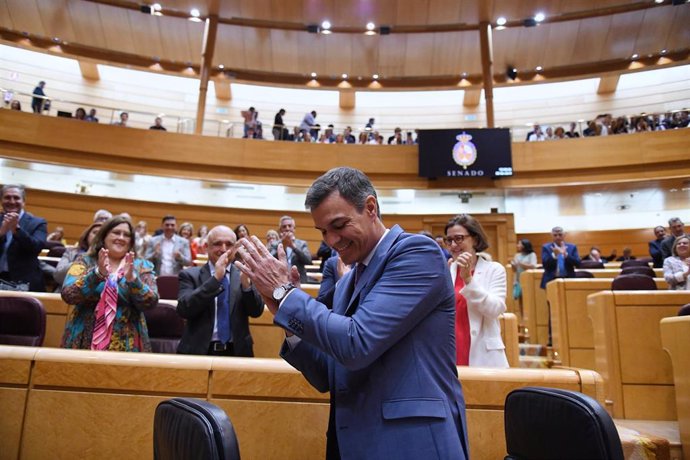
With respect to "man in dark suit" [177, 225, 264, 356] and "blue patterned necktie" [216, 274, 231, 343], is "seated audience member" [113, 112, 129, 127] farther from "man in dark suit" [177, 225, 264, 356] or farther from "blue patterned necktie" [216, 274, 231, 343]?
"blue patterned necktie" [216, 274, 231, 343]

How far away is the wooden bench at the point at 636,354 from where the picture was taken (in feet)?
10.6

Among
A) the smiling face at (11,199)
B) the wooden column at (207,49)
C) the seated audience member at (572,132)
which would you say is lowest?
the smiling face at (11,199)

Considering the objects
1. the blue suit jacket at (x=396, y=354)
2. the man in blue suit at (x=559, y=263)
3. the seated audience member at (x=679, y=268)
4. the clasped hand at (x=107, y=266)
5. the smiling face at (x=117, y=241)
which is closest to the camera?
the blue suit jacket at (x=396, y=354)

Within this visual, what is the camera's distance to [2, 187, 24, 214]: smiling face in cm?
347

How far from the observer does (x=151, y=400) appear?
5.25ft

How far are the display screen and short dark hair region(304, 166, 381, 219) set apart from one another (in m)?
10.2

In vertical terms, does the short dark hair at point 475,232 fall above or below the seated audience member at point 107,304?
above

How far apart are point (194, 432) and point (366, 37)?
14136 millimetres

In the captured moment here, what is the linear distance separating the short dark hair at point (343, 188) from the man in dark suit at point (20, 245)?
330 cm

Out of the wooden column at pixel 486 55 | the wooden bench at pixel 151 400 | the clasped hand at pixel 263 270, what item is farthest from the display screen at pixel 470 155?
the clasped hand at pixel 263 270

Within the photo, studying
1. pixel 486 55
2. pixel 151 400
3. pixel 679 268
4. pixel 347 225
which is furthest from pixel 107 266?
pixel 486 55

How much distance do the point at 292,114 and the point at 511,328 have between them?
1337 cm

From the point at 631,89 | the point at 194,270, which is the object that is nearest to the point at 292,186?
the point at 194,270

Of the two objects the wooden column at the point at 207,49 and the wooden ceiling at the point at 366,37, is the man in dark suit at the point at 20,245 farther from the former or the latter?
the wooden ceiling at the point at 366,37
